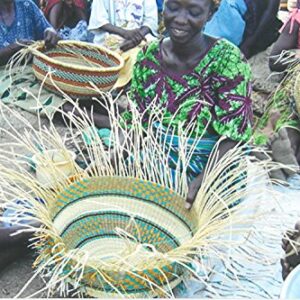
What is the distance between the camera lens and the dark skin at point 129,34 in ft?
11.1

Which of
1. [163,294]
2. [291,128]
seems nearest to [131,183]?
[163,294]

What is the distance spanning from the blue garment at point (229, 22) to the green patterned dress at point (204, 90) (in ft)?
4.91

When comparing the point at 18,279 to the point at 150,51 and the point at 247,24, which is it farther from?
the point at 247,24

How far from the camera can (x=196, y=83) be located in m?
2.00

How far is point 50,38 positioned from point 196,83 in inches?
50.8

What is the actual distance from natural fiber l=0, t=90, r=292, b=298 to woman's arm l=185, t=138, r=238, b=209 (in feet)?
0.06

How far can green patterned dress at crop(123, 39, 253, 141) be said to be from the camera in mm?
1943

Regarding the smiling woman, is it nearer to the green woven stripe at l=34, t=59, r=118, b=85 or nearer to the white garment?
the green woven stripe at l=34, t=59, r=118, b=85

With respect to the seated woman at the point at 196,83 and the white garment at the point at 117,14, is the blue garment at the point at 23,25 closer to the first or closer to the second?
the white garment at the point at 117,14

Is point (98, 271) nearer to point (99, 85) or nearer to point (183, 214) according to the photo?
point (183, 214)

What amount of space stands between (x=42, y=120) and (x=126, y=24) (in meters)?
0.87

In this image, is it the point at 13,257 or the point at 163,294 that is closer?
the point at 163,294

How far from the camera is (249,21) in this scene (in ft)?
11.7

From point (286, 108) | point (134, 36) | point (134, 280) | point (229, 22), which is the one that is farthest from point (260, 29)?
point (134, 280)
